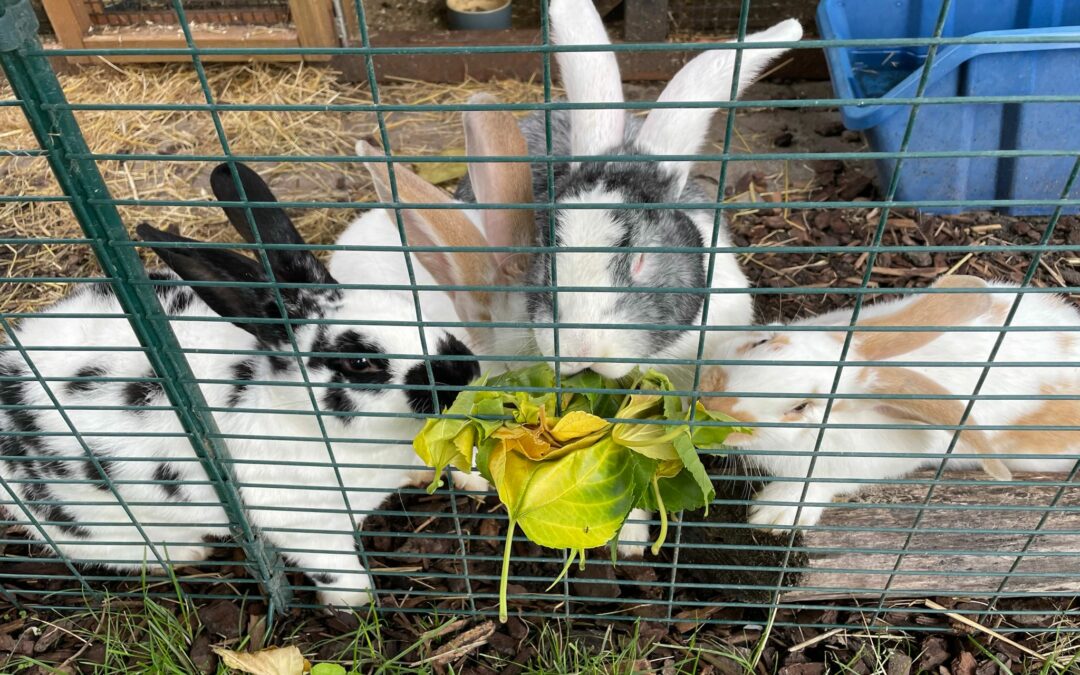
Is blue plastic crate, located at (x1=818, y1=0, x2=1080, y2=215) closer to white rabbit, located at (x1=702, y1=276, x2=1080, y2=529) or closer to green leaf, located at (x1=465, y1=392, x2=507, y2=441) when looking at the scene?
white rabbit, located at (x1=702, y1=276, x2=1080, y2=529)

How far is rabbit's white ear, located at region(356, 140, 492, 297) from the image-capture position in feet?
7.34

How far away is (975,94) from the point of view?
3.42 meters

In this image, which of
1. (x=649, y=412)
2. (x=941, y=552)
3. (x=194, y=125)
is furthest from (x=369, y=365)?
(x=194, y=125)

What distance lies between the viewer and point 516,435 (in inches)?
68.9

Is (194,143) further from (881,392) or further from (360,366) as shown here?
(881,392)

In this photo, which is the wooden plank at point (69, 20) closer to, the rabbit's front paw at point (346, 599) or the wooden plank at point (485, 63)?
the wooden plank at point (485, 63)

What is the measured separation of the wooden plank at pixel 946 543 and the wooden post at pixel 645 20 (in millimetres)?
3271

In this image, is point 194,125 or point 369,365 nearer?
point 369,365

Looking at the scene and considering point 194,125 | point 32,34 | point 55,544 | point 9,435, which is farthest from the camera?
point 194,125

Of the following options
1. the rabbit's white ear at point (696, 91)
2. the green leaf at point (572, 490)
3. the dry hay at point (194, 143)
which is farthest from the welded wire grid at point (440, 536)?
the dry hay at point (194, 143)

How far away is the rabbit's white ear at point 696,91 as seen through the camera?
224cm

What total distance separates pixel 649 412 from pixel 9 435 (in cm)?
163

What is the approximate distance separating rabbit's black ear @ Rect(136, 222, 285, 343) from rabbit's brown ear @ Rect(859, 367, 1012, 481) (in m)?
1.48

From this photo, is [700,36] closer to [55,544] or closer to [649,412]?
[649,412]
